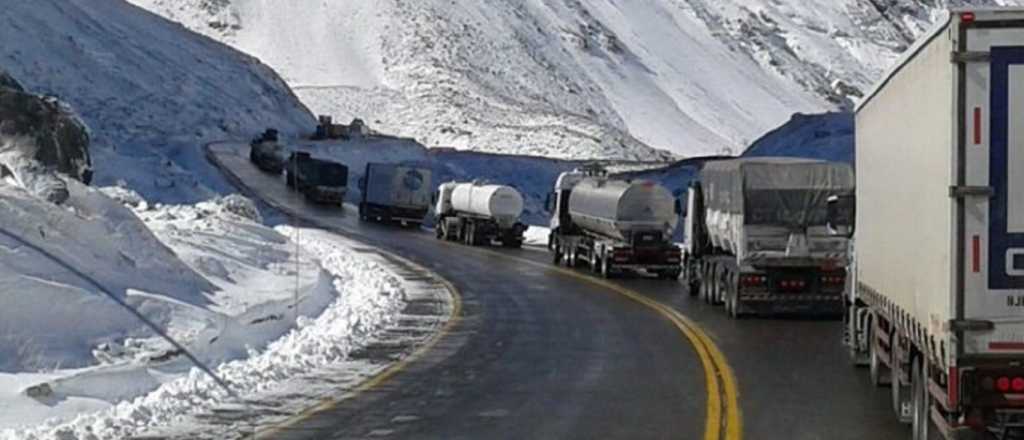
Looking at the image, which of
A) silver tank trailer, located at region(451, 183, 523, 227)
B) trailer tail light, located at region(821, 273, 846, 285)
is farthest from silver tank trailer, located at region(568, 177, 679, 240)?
silver tank trailer, located at region(451, 183, 523, 227)

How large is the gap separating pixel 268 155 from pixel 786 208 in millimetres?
65229

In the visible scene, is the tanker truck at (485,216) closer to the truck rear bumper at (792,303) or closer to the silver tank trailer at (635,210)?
the silver tank trailer at (635,210)

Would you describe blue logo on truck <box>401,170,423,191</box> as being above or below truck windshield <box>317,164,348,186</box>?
below

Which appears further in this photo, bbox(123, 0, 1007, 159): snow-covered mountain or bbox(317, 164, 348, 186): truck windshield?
bbox(123, 0, 1007, 159): snow-covered mountain

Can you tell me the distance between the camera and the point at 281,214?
226 feet

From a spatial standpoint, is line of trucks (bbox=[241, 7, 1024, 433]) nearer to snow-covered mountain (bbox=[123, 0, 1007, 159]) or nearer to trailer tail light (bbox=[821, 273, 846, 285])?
trailer tail light (bbox=[821, 273, 846, 285])

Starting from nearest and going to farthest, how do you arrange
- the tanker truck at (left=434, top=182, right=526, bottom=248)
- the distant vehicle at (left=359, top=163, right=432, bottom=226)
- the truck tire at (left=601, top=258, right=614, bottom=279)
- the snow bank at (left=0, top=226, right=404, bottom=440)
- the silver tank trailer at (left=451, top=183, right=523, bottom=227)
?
the snow bank at (left=0, top=226, right=404, bottom=440) → the truck tire at (left=601, top=258, right=614, bottom=279) → the silver tank trailer at (left=451, top=183, right=523, bottom=227) → the tanker truck at (left=434, top=182, right=526, bottom=248) → the distant vehicle at (left=359, top=163, right=432, bottom=226)

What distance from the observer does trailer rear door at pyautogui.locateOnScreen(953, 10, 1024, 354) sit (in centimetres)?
1130

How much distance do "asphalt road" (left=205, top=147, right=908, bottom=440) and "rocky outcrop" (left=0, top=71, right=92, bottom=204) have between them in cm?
854

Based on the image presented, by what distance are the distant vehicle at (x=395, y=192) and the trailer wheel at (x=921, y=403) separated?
2190 inches

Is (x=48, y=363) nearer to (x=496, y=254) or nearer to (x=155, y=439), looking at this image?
(x=155, y=439)

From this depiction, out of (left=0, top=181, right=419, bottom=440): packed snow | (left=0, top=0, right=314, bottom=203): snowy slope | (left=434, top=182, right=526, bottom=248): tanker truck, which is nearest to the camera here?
(left=0, top=181, right=419, bottom=440): packed snow

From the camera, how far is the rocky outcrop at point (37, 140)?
3089cm

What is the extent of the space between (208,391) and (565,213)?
101 feet
